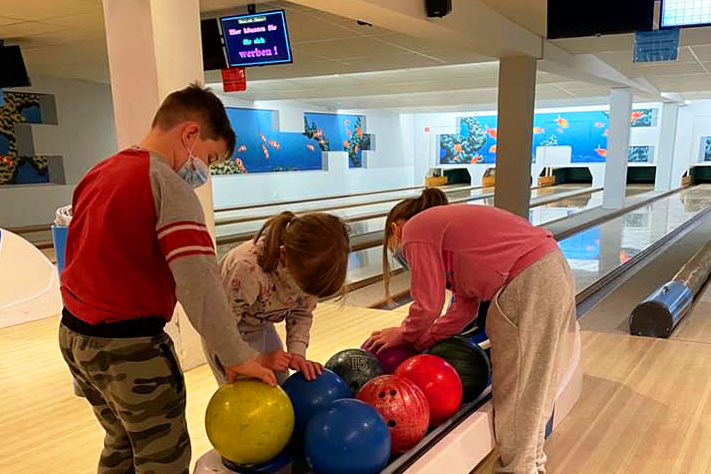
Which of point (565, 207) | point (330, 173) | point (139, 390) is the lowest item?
point (565, 207)

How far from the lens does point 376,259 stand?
622 cm

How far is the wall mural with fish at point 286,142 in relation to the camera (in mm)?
11445

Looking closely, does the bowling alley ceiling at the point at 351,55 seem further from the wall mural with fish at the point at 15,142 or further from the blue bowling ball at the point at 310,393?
the blue bowling ball at the point at 310,393

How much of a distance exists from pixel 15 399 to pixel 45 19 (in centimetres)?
334

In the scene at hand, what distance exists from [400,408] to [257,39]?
3314mm

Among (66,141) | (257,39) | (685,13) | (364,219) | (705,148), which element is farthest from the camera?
(705,148)

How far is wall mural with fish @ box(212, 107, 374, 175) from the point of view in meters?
11.4

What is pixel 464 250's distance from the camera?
1646mm

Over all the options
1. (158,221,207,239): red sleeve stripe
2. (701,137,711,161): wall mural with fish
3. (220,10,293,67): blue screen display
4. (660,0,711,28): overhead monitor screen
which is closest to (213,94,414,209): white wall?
(220,10,293,67): blue screen display

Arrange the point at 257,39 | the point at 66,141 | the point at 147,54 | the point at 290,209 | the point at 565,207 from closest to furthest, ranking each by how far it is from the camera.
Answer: the point at 147,54
the point at 257,39
the point at 66,141
the point at 290,209
the point at 565,207

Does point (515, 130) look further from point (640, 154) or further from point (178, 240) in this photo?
point (640, 154)

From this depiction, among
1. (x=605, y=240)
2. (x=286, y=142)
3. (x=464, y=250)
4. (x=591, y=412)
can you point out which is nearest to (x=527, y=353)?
(x=464, y=250)

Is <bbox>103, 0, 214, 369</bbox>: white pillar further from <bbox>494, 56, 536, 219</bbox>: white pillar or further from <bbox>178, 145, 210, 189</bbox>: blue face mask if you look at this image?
<bbox>494, 56, 536, 219</bbox>: white pillar

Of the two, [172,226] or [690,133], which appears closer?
[172,226]
